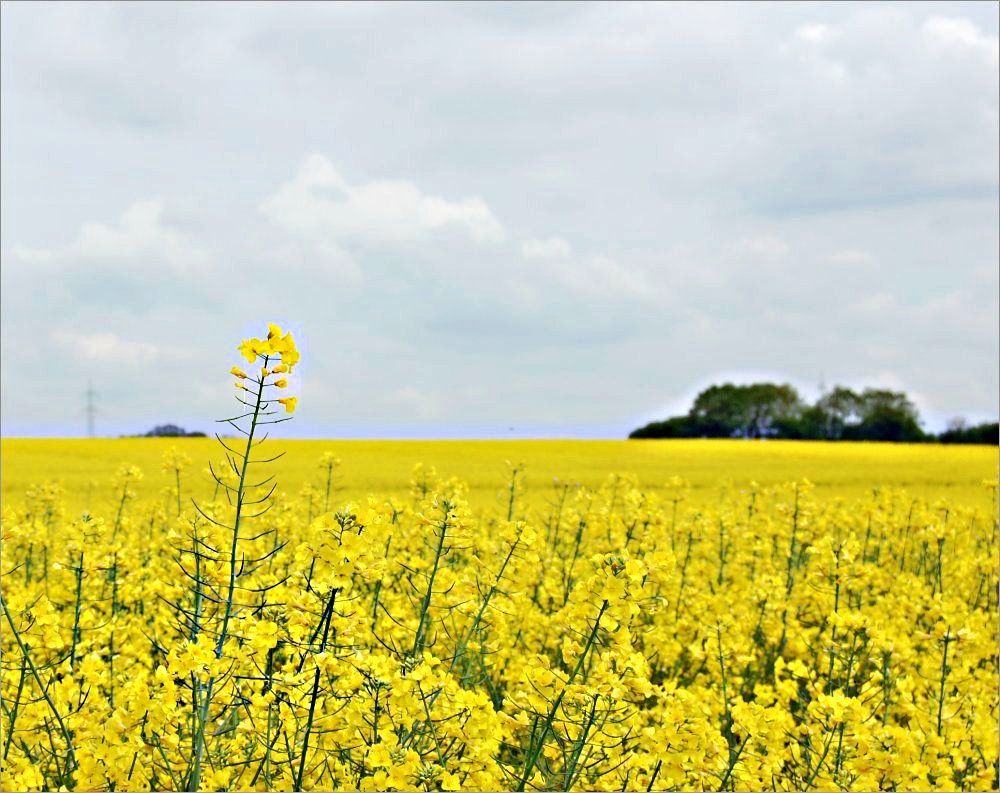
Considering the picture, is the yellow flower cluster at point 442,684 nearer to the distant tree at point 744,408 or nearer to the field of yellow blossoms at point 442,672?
the field of yellow blossoms at point 442,672

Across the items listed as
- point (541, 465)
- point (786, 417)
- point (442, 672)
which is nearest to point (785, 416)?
point (786, 417)

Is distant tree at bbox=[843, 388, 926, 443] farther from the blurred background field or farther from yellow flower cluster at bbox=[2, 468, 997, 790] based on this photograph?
yellow flower cluster at bbox=[2, 468, 997, 790]

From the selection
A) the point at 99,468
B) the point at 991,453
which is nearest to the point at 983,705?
the point at 99,468

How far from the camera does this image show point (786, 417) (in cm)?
6391

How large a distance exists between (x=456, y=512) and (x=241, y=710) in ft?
4.42

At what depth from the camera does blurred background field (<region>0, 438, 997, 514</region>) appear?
2209 cm

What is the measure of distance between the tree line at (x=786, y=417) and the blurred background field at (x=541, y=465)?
9928mm

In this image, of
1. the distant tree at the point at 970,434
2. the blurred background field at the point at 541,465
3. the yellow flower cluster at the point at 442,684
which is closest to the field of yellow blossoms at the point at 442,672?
the yellow flower cluster at the point at 442,684

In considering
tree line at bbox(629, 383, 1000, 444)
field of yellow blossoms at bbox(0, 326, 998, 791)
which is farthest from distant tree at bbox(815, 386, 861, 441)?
field of yellow blossoms at bbox(0, 326, 998, 791)

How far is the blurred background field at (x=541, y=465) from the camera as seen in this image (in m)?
22.1

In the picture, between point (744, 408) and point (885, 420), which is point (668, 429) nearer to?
point (744, 408)

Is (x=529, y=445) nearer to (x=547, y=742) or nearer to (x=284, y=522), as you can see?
(x=284, y=522)

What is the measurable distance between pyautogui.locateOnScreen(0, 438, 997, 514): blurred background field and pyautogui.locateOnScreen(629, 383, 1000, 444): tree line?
9928 millimetres

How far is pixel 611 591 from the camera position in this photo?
287 cm
